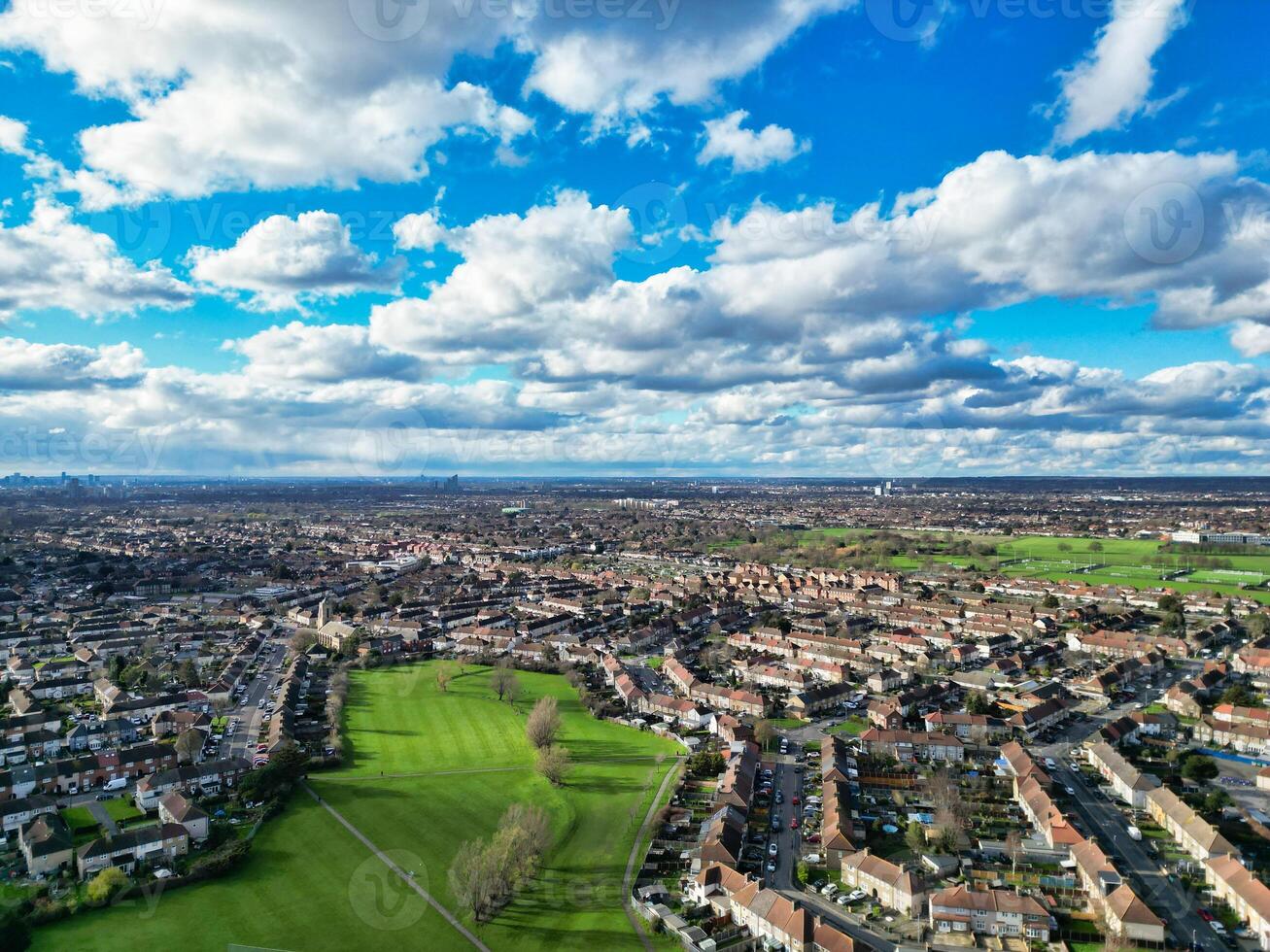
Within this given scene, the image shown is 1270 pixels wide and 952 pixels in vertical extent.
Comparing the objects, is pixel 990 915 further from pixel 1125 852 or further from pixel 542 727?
pixel 542 727

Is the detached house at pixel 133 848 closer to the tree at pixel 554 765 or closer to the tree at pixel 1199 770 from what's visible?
the tree at pixel 554 765

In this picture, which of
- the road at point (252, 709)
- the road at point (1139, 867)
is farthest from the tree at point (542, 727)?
the road at point (1139, 867)

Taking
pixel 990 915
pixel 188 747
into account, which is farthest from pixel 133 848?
pixel 990 915

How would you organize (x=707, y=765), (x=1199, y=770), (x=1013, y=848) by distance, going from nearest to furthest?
(x=1013, y=848), (x=1199, y=770), (x=707, y=765)

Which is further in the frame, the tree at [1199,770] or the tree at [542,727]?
the tree at [542,727]

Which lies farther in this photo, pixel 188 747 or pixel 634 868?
pixel 188 747

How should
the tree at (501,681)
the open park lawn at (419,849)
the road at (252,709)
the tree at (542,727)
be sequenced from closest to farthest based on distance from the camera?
the open park lawn at (419,849), the tree at (542,727), the road at (252,709), the tree at (501,681)
